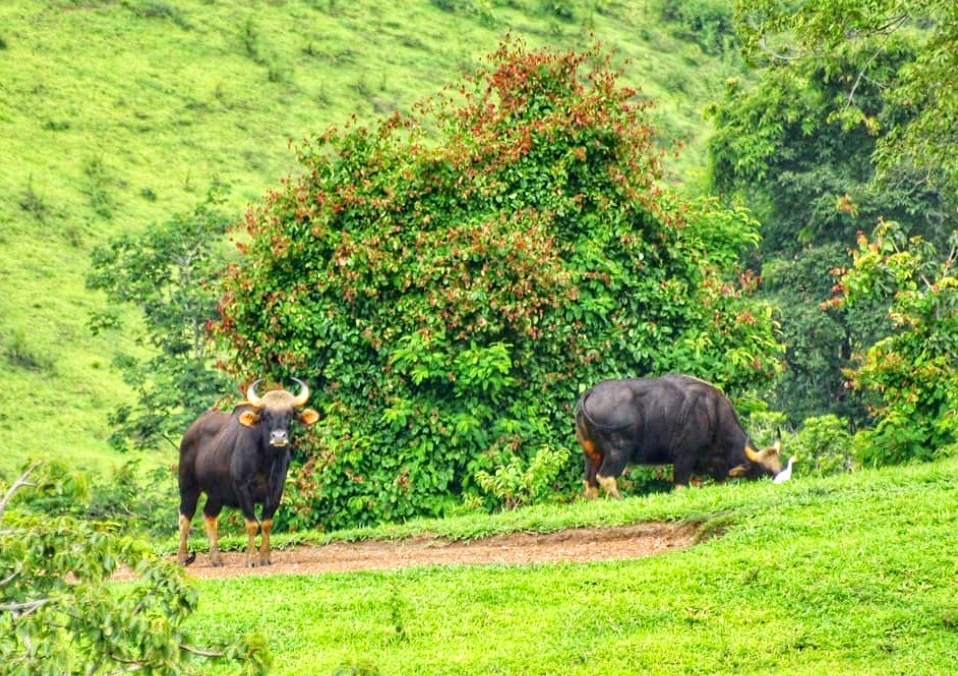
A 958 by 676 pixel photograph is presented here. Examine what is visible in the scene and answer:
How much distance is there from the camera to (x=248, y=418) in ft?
60.4

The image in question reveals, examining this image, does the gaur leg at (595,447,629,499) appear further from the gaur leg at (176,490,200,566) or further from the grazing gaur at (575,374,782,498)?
the gaur leg at (176,490,200,566)

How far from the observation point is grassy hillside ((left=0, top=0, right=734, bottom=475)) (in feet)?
139

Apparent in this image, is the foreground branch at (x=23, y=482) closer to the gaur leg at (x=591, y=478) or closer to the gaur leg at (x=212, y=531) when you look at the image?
the gaur leg at (x=212, y=531)

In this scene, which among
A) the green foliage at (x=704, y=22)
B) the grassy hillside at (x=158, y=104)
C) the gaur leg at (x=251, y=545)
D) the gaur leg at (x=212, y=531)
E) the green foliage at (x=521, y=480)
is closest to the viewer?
the gaur leg at (x=251, y=545)

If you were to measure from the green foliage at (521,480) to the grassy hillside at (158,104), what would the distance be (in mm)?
19304

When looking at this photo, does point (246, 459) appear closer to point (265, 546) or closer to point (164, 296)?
point (265, 546)

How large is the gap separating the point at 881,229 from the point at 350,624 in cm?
882

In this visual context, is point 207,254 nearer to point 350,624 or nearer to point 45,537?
point 350,624

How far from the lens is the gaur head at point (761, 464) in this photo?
20.7 meters

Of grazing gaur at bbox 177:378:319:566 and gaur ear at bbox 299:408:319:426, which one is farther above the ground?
gaur ear at bbox 299:408:319:426

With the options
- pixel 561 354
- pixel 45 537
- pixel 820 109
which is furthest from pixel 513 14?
pixel 45 537

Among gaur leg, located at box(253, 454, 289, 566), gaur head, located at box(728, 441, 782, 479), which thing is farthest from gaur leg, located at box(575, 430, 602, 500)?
gaur leg, located at box(253, 454, 289, 566)

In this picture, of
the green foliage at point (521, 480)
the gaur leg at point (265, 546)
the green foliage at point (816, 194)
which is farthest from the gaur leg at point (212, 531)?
the green foliage at point (816, 194)

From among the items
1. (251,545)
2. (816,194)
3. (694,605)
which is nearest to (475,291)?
(251,545)
